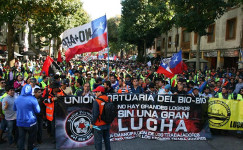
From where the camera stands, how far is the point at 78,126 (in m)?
5.85

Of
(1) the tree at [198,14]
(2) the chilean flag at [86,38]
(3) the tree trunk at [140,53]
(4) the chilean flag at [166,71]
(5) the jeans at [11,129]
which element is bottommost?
(5) the jeans at [11,129]

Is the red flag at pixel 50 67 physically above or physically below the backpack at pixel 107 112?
above

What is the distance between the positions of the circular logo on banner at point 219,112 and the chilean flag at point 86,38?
165 inches

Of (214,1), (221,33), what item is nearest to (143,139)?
(214,1)

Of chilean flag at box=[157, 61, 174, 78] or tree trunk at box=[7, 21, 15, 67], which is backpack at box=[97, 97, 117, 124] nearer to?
chilean flag at box=[157, 61, 174, 78]

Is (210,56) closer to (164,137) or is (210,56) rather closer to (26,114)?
(164,137)

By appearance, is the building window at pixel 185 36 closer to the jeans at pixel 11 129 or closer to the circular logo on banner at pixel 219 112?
the circular logo on banner at pixel 219 112

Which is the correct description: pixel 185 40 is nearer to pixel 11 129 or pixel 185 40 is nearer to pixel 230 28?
pixel 230 28

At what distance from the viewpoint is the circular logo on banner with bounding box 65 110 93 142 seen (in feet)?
19.0

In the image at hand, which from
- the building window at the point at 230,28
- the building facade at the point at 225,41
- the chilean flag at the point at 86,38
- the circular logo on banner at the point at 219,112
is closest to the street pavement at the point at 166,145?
the circular logo on banner at the point at 219,112

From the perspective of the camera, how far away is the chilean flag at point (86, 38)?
322 inches

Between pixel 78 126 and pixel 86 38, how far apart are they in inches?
145

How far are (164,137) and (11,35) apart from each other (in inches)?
616

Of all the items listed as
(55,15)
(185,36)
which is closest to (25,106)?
(55,15)
